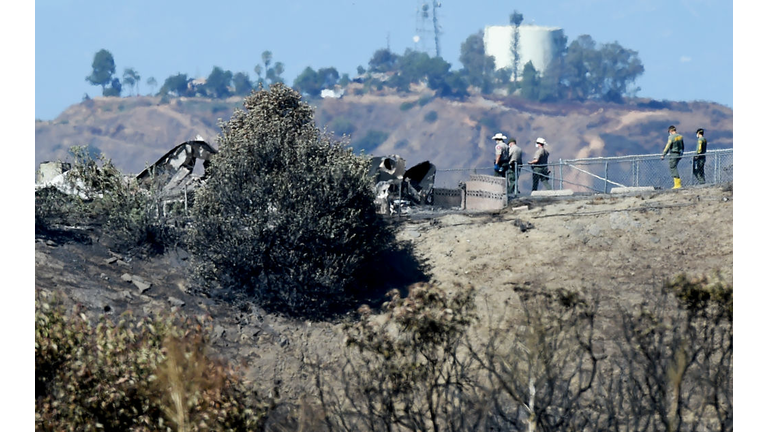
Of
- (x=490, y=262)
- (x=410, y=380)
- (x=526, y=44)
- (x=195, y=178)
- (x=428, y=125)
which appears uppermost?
(x=526, y=44)

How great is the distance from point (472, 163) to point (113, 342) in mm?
133354

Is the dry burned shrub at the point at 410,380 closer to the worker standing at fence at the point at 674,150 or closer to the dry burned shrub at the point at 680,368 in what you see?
the dry burned shrub at the point at 680,368

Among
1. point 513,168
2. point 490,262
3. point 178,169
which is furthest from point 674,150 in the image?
point 178,169

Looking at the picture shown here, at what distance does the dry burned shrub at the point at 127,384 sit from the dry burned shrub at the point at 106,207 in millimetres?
9922

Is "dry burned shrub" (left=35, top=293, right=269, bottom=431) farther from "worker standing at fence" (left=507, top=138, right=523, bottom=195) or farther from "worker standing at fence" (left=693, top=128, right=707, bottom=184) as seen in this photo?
"worker standing at fence" (left=693, top=128, right=707, bottom=184)

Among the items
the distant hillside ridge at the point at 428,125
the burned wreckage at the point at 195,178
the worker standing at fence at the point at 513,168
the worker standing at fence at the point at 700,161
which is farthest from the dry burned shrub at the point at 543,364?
the distant hillside ridge at the point at 428,125

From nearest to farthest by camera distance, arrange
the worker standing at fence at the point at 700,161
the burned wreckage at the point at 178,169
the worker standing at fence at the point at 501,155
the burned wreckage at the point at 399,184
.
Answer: the worker standing at fence at the point at 700,161, the burned wreckage at the point at 178,169, the worker standing at fence at the point at 501,155, the burned wreckage at the point at 399,184

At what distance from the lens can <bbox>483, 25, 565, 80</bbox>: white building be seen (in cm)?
17275

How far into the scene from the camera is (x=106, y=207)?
86.6 ft

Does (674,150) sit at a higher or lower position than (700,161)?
higher

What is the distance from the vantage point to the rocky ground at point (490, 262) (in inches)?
848

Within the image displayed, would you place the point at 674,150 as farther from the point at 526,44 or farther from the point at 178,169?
Answer: the point at 526,44

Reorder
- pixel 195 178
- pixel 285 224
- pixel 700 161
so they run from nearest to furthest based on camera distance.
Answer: pixel 285 224 < pixel 700 161 < pixel 195 178

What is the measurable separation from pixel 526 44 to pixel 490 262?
155m
